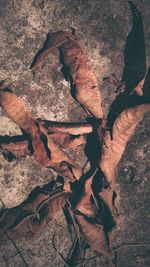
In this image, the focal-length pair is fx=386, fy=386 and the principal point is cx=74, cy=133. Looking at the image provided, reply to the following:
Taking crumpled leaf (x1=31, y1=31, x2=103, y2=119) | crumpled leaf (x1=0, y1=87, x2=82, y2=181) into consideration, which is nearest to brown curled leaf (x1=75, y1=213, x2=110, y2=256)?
crumpled leaf (x1=0, y1=87, x2=82, y2=181)

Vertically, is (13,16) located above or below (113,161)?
above

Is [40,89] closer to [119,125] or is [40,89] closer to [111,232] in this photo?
[119,125]

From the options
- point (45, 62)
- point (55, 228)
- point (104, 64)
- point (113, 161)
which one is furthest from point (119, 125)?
point (55, 228)

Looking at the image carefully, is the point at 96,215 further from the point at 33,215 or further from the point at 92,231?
the point at 33,215

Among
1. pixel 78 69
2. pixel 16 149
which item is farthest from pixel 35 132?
pixel 78 69

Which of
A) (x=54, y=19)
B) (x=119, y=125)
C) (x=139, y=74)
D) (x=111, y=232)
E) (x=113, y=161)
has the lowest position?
(x=111, y=232)

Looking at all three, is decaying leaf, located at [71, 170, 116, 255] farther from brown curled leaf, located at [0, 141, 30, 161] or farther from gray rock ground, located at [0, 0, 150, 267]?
brown curled leaf, located at [0, 141, 30, 161]
